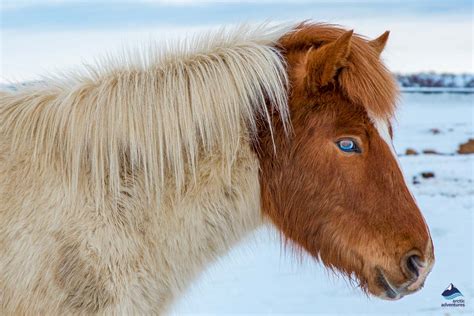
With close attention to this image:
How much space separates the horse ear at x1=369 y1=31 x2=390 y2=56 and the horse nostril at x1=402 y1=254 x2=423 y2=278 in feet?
3.55

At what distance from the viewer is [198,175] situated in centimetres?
315

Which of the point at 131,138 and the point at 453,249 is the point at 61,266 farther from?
the point at 453,249

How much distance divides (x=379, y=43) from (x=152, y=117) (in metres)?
1.30

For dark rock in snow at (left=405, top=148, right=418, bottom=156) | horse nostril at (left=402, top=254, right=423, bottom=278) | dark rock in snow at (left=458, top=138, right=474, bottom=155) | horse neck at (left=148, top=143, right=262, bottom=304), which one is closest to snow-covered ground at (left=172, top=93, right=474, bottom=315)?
horse neck at (left=148, top=143, right=262, bottom=304)

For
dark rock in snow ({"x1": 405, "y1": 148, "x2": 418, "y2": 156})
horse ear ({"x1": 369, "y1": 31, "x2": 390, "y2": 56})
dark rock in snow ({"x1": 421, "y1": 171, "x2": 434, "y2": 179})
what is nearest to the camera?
horse ear ({"x1": 369, "y1": 31, "x2": 390, "y2": 56})

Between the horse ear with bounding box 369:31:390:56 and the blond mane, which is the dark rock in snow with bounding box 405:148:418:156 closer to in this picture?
the horse ear with bounding box 369:31:390:56

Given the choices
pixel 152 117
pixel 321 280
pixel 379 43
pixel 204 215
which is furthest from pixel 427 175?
pixel 152 117

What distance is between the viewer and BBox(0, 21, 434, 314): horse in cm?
299

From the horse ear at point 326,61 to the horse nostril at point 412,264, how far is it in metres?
0.93

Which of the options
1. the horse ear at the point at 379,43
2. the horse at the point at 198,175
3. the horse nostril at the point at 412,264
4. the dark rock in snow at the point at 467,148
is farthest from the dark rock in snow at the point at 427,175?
the horse nostril at the point at 412,264

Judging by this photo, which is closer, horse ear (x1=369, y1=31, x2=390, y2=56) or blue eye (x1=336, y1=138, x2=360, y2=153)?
blue eye (x1=336, y1=138, x2=360, y2=153)

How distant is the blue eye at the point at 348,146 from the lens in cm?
313

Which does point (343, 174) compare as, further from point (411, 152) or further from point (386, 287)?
point (411, 152)

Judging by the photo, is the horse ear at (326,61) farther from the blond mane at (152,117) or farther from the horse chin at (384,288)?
the horse chin at (384,288)
